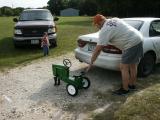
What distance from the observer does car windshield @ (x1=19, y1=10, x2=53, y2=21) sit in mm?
14555

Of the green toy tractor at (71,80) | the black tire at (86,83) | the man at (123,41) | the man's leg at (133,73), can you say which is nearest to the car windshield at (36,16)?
the green toy tractor at (71,80)

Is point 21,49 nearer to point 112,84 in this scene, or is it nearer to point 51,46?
point 51,46

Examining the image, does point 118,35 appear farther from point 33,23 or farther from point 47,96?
point 33,23

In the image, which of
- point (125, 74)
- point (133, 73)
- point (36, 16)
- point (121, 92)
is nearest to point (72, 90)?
point (121, 92)

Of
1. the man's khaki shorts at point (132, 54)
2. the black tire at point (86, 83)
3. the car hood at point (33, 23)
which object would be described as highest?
the car hood at point (33, 23)

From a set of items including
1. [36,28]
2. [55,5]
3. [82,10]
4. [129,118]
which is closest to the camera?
[129,118]

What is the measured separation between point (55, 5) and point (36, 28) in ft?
332

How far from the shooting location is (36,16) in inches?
579

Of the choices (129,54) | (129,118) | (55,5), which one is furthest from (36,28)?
(55,5)

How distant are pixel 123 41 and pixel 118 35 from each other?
0.18 metres

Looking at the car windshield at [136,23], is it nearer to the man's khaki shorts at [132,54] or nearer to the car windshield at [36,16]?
the man's khaki shorts at [132,54]

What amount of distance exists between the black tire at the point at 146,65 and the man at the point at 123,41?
2.94 ft

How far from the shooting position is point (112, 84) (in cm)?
789

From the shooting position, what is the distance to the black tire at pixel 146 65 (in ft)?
26.4
